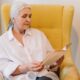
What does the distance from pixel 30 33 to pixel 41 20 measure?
24 cm

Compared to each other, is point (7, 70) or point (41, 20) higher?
point (41, 20)

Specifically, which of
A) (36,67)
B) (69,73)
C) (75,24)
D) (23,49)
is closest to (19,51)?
(23,49)

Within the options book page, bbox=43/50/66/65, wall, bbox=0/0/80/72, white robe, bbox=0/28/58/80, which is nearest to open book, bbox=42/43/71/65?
book page, bbox=43/50/66/65

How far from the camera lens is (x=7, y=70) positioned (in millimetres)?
1722

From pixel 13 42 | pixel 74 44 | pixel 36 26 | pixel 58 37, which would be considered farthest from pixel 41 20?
pixel 74 44

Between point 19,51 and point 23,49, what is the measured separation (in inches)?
1.5

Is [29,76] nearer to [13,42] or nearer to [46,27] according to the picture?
[13,42]

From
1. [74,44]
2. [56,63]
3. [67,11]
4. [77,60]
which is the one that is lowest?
[77,60]

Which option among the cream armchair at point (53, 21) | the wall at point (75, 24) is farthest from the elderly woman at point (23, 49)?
the wall at point (75, 24)

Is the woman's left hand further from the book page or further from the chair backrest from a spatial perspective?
the chair backrest

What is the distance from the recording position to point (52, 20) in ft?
6.96

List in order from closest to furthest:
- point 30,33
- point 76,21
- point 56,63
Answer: point 56,63, point 30,33, point 76,21

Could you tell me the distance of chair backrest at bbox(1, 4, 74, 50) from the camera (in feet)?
6.89

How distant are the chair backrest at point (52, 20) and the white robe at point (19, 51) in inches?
7.5
